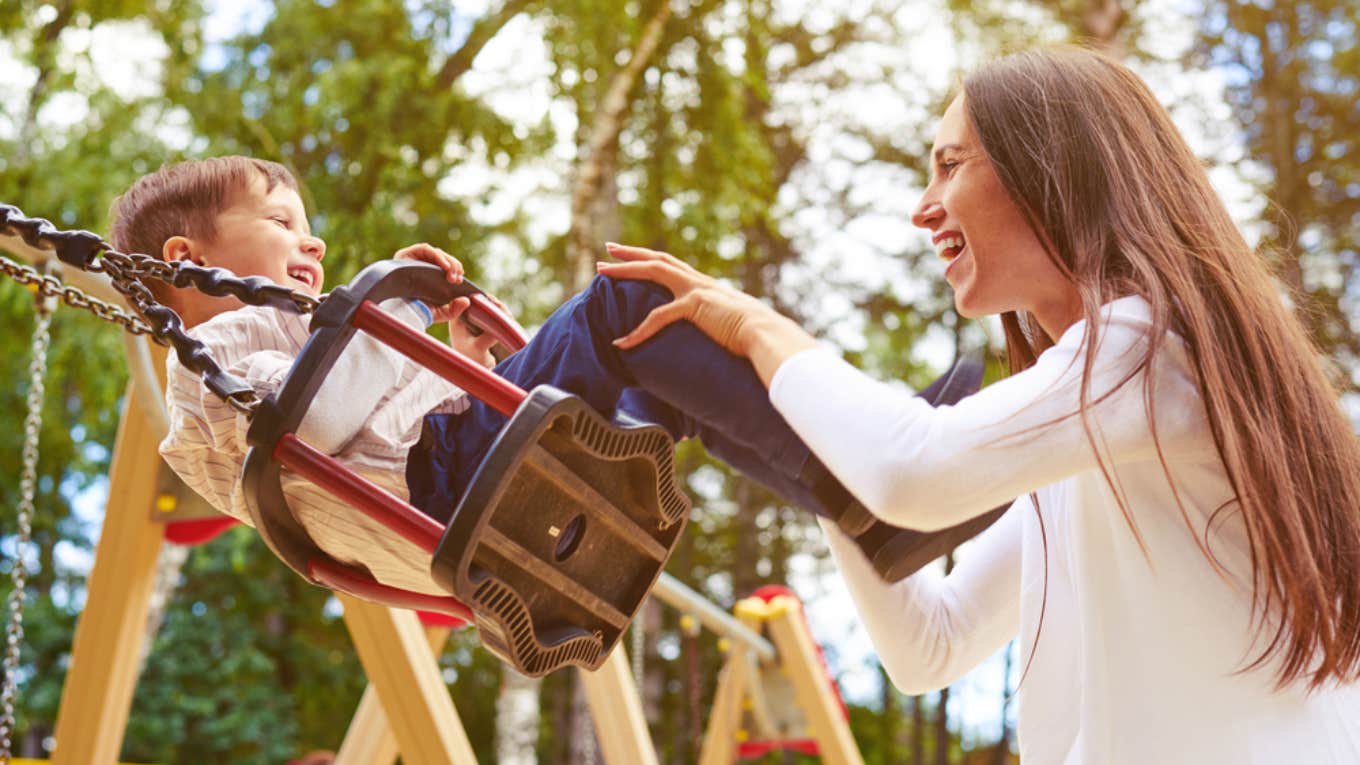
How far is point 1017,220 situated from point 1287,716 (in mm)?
574

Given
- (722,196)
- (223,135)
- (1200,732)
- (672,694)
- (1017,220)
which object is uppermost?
(1017,220)

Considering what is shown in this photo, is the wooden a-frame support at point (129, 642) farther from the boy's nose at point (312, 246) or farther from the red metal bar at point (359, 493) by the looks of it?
the red metal bar at point (359, 493)

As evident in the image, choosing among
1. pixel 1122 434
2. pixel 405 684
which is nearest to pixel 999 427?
pixel 1122 434

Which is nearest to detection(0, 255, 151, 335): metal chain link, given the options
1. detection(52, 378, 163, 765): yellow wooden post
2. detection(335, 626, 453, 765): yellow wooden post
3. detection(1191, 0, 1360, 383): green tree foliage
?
detection(52, 378, 163, 765): yellow wooden post

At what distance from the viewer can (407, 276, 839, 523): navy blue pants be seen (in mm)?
1504

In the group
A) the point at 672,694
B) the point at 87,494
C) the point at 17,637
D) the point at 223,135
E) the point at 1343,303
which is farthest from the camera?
the point at 672,694

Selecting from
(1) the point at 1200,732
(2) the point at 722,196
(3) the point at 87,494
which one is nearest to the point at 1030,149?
(1) the point at 1200,732

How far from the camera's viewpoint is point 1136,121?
143 centimetres

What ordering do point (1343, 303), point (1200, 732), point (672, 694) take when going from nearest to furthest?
point (1200, 732) < point (1343, 303) < point (672, 694)

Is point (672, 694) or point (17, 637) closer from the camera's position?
point (17, 637)

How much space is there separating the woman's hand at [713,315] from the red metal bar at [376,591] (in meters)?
0.38

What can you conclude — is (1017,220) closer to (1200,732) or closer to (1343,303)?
(1200,732)

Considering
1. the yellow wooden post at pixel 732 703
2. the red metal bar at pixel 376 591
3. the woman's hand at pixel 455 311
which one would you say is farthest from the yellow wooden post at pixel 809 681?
the red metal bar at pixel 376 591

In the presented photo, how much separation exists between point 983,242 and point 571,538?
1.87ft
